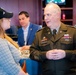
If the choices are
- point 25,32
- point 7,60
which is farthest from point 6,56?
point 25,32

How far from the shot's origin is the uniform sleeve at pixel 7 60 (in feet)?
5.49

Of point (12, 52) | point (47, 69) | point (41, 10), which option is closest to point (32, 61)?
point (47, 69)

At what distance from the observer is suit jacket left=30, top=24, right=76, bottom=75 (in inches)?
97.8

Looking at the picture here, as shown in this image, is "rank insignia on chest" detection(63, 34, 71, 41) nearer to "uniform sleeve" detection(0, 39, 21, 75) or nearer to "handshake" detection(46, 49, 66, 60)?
"handshake" detection(46, 49, 66, 60)

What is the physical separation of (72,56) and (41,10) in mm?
4731

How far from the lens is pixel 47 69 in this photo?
2541 mm

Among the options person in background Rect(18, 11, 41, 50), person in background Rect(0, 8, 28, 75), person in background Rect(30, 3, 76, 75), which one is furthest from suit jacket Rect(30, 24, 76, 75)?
person in background Rect(18, 11, 41, 50)

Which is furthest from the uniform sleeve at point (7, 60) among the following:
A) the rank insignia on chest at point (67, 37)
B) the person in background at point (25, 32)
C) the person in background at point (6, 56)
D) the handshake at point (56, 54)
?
the person in background at point (25, 32)

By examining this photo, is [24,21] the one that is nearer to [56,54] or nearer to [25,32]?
[25,32]

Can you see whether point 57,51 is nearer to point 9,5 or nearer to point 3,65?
point 3,65

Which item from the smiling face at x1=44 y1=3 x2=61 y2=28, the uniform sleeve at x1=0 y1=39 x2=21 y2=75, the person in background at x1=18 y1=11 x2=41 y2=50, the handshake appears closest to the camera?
the uniform sleeve at x1=0 y1=39 x2=21 y2=75

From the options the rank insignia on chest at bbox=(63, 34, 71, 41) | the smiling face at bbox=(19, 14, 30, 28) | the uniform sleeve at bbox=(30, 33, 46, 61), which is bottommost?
the uniform sleeve at bbox=(30, 33, 46, 61)

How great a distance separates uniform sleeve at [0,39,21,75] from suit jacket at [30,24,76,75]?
0.80 m

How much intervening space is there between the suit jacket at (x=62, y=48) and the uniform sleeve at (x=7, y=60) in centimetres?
80
